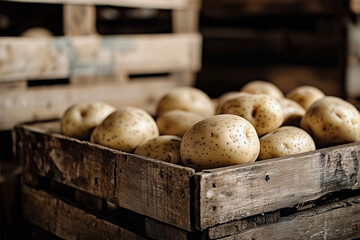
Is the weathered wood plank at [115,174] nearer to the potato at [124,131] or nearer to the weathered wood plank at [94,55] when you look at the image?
the potato at [124,131]

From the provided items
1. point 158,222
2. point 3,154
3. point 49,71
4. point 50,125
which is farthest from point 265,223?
point 3,154

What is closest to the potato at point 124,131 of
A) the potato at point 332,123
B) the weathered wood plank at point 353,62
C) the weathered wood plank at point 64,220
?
the weathered wood plank at point 64,220

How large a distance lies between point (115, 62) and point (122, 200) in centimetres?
134

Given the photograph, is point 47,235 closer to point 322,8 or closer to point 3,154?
point 3,154

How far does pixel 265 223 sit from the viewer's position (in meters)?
1.98

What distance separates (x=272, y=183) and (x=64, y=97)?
1.49 metres

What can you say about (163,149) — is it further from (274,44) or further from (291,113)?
(274,44)

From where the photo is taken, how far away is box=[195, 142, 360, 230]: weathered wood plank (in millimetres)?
1819

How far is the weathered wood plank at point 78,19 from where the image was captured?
3021 millimetres

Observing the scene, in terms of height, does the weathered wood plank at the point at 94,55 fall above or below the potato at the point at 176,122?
above

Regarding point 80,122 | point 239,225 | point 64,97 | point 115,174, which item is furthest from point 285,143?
point 64,97

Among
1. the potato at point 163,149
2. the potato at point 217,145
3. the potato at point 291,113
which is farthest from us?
the potato at point 291,113

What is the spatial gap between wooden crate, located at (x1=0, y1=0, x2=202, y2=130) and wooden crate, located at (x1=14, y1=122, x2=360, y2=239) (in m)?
0.47

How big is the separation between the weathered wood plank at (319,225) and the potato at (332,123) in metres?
0.25
